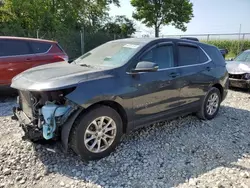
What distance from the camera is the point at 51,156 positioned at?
3234mm

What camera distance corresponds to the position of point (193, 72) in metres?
4.27

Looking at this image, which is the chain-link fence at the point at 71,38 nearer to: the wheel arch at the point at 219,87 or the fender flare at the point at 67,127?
the wheel arch at the point at 219,87

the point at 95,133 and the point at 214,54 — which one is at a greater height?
the point at 214,54

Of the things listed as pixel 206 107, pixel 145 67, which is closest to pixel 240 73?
pixel 206 107

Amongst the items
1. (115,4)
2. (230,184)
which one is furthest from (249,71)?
(115,4)

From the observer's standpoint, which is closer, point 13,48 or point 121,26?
point 13,48

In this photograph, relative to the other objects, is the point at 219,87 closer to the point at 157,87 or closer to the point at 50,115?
the point at 157,87

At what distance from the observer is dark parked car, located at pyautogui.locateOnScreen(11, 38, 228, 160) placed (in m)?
2.89

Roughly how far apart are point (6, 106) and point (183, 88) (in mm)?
4022

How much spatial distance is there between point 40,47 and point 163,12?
18688mm

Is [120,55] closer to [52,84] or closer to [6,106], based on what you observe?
[52,84]

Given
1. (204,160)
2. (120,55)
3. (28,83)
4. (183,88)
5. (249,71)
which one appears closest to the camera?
(28,83)

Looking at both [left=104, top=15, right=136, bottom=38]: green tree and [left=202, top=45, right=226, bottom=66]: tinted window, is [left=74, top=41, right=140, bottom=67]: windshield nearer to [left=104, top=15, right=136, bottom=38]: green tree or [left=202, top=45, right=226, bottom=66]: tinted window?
[left=202, top=45, right=226, bottom=66]: tinted window

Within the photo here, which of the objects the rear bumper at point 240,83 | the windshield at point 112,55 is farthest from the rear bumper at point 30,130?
the rear bumper at point 240,83
